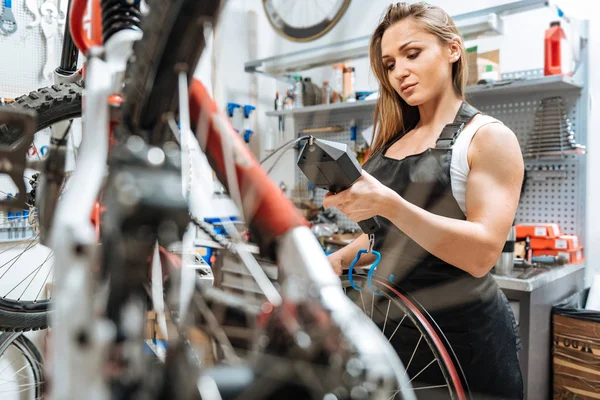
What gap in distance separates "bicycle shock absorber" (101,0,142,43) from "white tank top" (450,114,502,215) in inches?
24.4

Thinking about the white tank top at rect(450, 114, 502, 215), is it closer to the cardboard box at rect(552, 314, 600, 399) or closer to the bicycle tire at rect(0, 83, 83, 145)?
the bicycle tire at rect(0, 83, 83, 145)

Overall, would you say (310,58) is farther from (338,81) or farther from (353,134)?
(353,134)

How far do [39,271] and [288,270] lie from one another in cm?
112

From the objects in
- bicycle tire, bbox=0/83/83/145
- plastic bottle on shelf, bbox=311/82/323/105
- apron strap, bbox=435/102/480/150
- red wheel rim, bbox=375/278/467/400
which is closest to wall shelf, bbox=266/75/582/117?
plastic bottle on shelf, bbox=311/82/323/105

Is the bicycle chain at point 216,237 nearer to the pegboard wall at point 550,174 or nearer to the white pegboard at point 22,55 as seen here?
the white pegboard at point 22,55

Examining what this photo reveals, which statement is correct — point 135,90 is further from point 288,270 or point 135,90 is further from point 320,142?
point 320,142

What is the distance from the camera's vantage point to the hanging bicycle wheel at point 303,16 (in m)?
2.21

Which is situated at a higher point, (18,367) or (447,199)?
(447,199)

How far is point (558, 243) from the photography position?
1.71 meters

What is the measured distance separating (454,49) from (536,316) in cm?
96

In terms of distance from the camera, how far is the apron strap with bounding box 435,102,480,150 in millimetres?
831

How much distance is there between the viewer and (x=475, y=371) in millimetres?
825

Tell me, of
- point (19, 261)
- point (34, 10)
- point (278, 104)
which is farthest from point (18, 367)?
point (278, 104)

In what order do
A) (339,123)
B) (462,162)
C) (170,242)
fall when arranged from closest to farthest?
(170,242)
(462,162)
(339,123)
